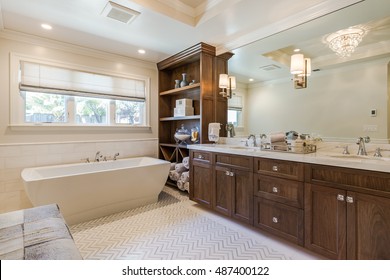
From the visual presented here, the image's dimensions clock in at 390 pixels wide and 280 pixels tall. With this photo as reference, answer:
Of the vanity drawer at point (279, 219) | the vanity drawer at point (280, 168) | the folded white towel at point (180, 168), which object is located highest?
the vanity drawer at point (280, 168)

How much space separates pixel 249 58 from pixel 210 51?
64 centimetres

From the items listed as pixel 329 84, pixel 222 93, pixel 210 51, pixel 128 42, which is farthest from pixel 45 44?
pixel 329 84

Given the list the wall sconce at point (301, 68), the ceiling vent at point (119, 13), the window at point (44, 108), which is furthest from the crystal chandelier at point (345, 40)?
the window at point (44, 108)

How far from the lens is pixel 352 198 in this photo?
1540 mm

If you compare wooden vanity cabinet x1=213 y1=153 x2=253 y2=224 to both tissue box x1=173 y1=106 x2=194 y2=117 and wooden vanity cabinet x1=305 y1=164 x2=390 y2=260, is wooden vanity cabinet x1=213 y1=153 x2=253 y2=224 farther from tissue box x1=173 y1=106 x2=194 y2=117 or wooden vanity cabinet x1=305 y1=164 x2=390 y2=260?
tissue box x1=173 y1=106 x2=194 y2=117

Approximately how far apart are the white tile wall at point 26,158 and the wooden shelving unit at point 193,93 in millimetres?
1096

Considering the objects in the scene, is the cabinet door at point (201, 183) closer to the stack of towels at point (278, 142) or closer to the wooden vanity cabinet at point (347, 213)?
the stack of towels at point (278, 142)

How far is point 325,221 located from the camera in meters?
1.68

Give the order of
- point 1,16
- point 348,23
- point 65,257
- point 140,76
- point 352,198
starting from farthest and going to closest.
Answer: point 140,76 < point 1,16 < point 348,23 < point 352,198 < point 65,257

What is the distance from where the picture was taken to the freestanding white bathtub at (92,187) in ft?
7.47

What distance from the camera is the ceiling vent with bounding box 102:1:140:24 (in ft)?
7.27

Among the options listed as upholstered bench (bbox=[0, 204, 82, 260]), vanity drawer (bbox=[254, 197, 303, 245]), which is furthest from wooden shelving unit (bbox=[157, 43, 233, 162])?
upholstered bench (bbox=[0, 204, 82, 260])

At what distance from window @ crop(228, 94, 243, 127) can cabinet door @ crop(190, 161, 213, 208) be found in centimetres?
89
